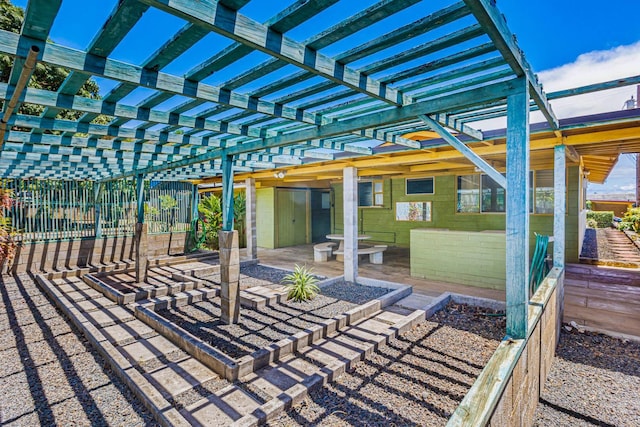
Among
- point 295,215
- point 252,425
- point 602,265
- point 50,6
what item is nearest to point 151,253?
point 295,215

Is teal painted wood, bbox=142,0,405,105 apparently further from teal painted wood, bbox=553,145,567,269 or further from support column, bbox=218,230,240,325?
teal painted wood, bbox=553,145,567,269

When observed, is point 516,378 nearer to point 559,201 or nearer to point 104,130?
point 559,201

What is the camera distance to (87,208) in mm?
9141

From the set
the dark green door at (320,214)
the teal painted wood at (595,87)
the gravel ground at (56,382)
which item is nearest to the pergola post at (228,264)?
the gravel ground at (56,382)

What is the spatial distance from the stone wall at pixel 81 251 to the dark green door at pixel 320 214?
541 cm

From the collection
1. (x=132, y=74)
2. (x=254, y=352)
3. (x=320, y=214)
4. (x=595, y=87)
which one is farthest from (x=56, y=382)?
(x=320, y=214)

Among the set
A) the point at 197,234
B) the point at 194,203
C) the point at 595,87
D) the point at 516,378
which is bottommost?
the point at 516,378

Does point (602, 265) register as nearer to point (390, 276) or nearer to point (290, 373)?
point (390, 276)

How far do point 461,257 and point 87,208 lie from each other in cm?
1020

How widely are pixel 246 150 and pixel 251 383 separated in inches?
111

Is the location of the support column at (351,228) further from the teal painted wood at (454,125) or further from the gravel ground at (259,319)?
the teal painted wood at (454,125)

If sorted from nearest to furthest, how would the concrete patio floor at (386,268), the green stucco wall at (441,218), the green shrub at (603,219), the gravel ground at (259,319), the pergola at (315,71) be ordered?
the pergola at (315,71), the gravel ground at (259,319), the concrete patio floor at (386,268), the green stucco wall at (441,218), the green shrub at (603,219)

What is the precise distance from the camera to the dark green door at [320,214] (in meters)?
13.2

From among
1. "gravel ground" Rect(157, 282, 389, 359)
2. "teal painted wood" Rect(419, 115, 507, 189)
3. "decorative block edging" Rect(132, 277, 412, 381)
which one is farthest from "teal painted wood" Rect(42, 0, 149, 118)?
"gravel ground" Rect(157, 282, 389, 359)
